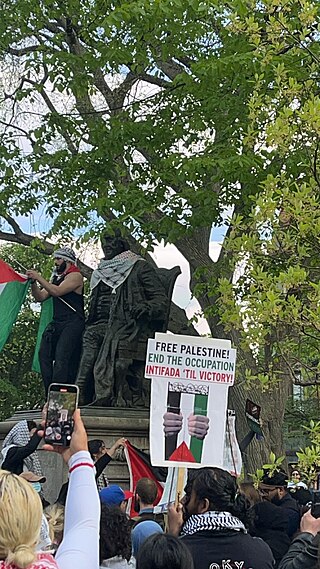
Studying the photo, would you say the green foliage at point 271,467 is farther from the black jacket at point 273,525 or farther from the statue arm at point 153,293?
the statue arm at point 153,293

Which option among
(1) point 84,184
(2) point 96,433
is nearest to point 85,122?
(1) point 84,184

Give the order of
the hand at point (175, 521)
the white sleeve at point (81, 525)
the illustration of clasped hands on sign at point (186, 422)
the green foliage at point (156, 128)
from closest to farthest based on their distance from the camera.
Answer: the white sleeve at point (81, 525) < the hand at point (175, 521) < the illustration of clasped hands on sign at point (186, 422) < the green foliage at point (156, 128)

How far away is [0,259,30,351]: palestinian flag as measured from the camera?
457 inches

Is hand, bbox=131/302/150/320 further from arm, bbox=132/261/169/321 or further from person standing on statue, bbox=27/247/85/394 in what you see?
person standing on statue, bbox=27/247/85/394

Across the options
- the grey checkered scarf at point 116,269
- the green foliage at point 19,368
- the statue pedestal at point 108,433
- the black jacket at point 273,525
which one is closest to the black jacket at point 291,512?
the black jacket at point 273,525

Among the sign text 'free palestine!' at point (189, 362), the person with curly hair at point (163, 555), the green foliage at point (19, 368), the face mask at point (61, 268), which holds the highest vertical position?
the green foliage at point (19, 368)

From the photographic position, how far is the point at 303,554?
3.62 m

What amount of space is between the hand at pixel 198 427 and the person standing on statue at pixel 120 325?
5707 millimetres

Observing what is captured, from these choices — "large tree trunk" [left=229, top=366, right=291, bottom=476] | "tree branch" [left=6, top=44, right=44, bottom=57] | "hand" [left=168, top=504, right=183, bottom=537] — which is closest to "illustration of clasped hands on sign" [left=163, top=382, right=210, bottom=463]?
"hand" [left=168, top=504, right=183, bottom=537]

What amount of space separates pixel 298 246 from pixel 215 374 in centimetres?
106

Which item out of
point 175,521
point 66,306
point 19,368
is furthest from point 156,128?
point 19,368

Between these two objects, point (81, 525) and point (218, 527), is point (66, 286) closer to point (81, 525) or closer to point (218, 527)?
point (218, 527)

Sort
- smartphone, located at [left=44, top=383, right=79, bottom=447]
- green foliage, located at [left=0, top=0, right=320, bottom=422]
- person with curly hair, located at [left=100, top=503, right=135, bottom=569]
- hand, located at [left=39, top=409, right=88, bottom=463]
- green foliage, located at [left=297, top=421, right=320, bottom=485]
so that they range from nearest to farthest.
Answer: hand, located at [left=39, top=409, right=88, bottom=463]
smartphone, located at [left=44, top=383, right=79, bottom=447]
person with curly hair, located at [left=100, top=503, right=135, bottom=569]
green foliage, located at [left=297, top=421, right=320, bottom=485]
green foliage, located at [left=0, top=0, right=320, bottom=422]

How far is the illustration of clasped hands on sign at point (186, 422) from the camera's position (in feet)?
20.6
